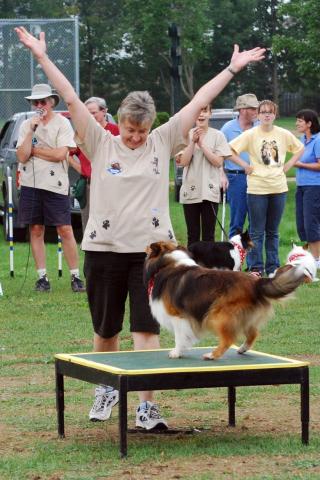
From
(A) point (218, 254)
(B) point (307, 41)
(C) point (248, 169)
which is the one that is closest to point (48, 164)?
(A) point (218, 254)

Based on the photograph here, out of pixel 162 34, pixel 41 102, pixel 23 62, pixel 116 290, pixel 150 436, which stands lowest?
pixel 150 436

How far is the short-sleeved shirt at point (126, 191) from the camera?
704cm

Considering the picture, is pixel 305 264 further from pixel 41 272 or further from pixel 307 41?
pixel 307 41

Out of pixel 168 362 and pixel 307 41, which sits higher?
pixel 307 41

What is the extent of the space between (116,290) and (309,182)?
25.8 ft

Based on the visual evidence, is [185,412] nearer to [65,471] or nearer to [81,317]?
[65,471]

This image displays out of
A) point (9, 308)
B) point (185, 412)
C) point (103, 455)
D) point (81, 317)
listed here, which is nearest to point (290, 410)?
point (185, 412)

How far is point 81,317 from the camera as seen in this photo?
12289 millimetres

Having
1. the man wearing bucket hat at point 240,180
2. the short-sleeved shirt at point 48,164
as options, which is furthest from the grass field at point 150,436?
the man wearing bucket hat at point 240,180

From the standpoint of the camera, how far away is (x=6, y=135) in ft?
69.7

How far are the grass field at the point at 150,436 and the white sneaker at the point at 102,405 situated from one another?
68mm

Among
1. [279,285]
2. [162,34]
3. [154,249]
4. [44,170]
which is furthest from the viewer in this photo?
[162,34]

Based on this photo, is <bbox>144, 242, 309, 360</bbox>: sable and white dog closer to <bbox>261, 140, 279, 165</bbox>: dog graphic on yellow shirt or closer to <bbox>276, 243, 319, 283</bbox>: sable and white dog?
<bbox>276, 243, 319, 283</bbox>: sable and white dog

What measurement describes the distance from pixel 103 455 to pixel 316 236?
8.64 meters
